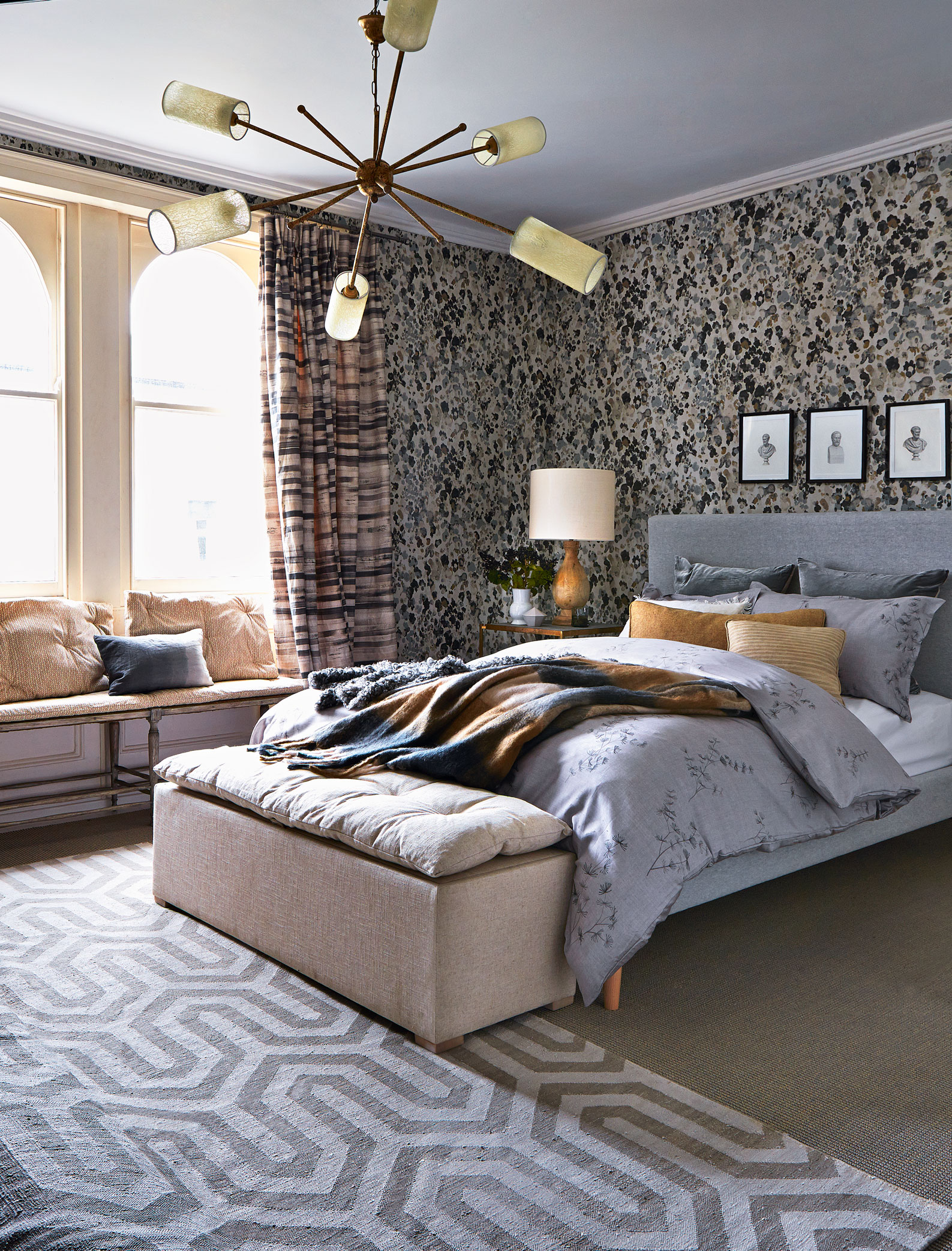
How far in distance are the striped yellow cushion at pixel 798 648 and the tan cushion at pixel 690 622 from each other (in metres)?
0.11

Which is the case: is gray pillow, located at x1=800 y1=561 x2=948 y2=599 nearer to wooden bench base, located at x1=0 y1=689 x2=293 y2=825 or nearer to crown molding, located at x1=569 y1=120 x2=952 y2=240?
crown molding, located at x1=569 y1=120 x2=952 y2=240

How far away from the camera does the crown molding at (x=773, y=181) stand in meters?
4.27

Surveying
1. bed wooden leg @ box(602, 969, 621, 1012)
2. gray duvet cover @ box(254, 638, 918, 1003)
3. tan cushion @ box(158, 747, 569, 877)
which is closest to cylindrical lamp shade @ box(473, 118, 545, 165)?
gray duvet cover @ box(254, 638, 918, 1003)

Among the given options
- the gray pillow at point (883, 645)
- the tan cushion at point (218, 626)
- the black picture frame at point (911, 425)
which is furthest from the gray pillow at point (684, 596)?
the tan cushion at point (218, 626)

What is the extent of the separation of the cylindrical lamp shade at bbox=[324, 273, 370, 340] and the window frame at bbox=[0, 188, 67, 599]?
6.55 feet

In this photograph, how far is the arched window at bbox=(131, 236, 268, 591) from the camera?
16.0ft

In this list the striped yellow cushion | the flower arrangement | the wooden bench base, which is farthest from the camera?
the flower arrangement

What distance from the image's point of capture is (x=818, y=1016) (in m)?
2.53

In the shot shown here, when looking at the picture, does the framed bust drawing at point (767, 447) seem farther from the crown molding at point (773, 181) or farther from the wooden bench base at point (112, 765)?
the wooden bench base at point (112, 765)

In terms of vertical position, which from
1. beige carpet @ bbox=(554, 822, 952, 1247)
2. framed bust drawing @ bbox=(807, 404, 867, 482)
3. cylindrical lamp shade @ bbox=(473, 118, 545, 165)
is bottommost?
beige carpet @ bbox=(554, 822, 952, 1247)

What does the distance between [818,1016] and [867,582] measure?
7.22 ft

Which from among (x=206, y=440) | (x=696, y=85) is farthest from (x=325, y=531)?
(x=696, y=85)

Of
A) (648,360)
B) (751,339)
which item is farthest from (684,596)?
(648,360)

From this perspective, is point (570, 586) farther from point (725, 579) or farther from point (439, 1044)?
point (439, 1044)
